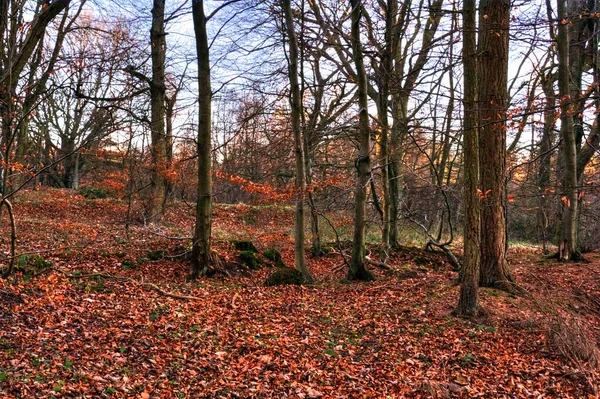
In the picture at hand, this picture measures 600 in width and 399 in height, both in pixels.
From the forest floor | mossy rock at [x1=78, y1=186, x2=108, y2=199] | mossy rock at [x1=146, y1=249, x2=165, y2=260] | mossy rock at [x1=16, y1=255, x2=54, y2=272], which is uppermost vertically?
mossy rock at [x1=78, y1=186, x2=108, y2=199]

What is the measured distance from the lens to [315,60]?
44.6 feet

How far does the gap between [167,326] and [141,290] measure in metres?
1.83

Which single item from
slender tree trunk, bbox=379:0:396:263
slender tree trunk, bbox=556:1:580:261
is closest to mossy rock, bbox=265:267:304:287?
slender tree trunk, bbox=379:0:396:263

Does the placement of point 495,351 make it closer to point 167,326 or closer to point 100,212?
point 167,326

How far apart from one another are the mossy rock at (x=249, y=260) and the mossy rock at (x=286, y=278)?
1.65 m

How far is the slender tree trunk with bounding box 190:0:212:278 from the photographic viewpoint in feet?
28.8

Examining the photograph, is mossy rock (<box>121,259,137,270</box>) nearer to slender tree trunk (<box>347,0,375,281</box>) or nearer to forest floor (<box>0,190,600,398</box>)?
forest floor (<box>0,190,600,398</box>)

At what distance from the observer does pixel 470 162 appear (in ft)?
19.5

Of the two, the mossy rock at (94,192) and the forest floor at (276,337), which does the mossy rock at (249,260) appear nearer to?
the forest floor at (276,337)

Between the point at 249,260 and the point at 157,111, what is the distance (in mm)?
5726

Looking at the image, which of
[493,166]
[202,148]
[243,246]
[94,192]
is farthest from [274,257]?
[94,192]

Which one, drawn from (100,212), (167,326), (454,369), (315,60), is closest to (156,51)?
(315,60)

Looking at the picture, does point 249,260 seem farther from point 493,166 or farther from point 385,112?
point 493,166

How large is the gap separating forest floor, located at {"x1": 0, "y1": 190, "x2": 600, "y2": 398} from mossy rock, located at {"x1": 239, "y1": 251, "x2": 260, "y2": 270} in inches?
50.8
